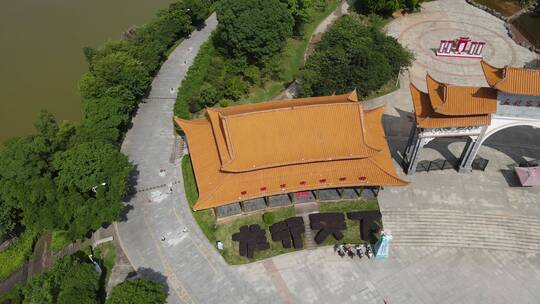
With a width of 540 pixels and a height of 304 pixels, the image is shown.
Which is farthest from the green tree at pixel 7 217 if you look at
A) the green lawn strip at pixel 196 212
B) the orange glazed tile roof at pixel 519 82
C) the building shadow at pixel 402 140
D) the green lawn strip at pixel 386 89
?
the orange glazed tile roof at pixel 519 82

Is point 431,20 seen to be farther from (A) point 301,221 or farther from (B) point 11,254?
(B) point 11,254

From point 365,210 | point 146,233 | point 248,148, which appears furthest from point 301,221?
point 146,233

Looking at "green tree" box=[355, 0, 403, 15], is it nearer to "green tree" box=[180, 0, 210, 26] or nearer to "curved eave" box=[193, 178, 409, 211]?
"green tree" box=[180, 0, 210, 26]

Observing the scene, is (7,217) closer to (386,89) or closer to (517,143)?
(386,89)

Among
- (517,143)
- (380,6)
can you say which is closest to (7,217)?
(517,143)

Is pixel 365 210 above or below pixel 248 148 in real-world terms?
below

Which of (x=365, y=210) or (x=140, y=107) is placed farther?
(x=140, y=107)

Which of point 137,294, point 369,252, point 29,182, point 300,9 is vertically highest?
point 300,9
